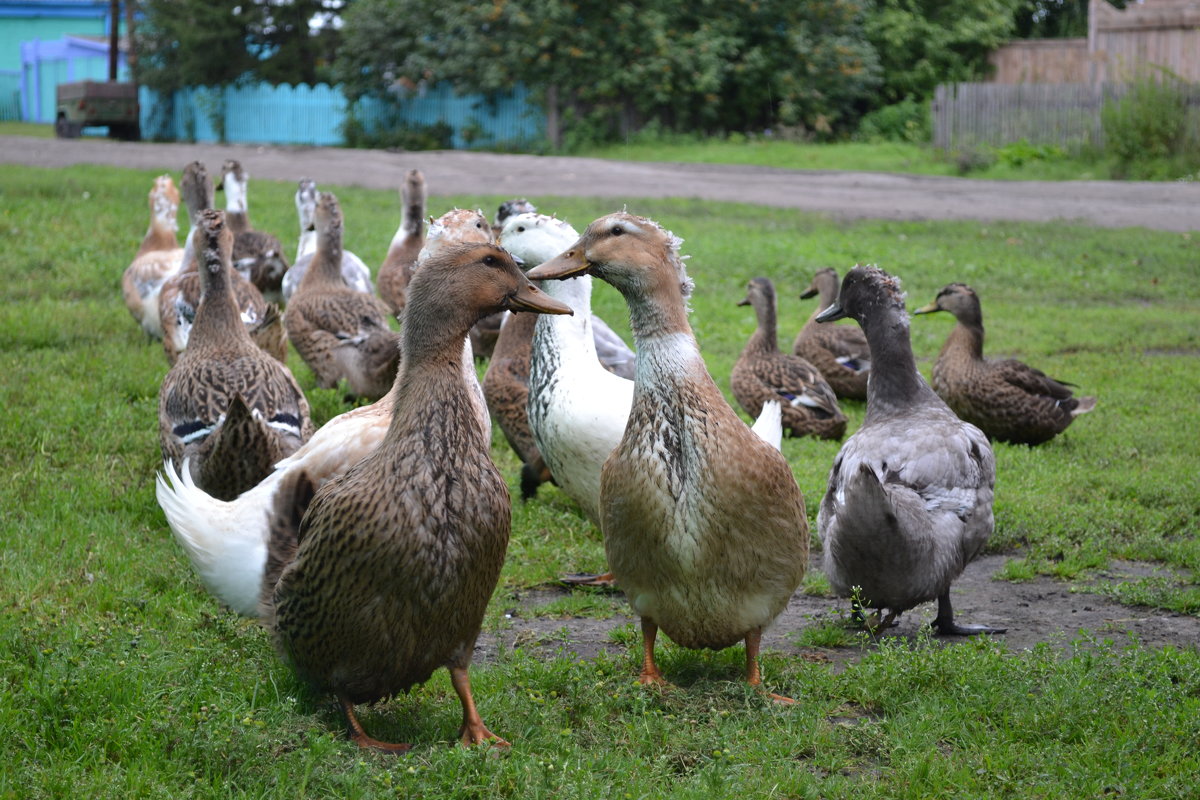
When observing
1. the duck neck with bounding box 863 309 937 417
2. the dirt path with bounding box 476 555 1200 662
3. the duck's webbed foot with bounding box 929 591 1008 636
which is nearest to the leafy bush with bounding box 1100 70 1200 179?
the duck neck with bounding box 863 309 937 417

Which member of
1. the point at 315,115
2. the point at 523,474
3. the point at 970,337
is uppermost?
the point at 315,115

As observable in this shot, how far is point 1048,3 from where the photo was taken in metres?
36.9

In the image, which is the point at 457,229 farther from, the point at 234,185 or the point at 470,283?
the point at 234,185

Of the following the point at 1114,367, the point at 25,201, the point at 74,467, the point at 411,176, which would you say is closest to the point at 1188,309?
the point at 1114,367

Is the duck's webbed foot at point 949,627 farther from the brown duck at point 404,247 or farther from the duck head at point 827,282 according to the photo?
the brown duck at point 404,247

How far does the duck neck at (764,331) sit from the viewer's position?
8773 mm

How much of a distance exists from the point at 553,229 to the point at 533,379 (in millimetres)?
942

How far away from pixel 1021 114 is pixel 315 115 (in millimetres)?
19243

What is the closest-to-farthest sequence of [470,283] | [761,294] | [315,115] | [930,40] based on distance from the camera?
[470,283]
[761,294]
[930,40]
[315,115]

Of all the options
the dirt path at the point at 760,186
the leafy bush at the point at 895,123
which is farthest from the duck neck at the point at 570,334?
the leafy bush at the point at 895,123

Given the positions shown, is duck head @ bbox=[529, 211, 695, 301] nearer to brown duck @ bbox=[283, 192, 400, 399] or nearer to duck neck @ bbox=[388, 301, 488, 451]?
duck neck @ bbox=[388, 301, 488, 451]

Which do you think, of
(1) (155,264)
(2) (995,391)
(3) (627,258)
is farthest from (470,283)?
(1) (155,264)

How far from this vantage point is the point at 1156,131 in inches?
820

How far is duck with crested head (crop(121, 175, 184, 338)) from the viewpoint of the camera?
31.1ft
